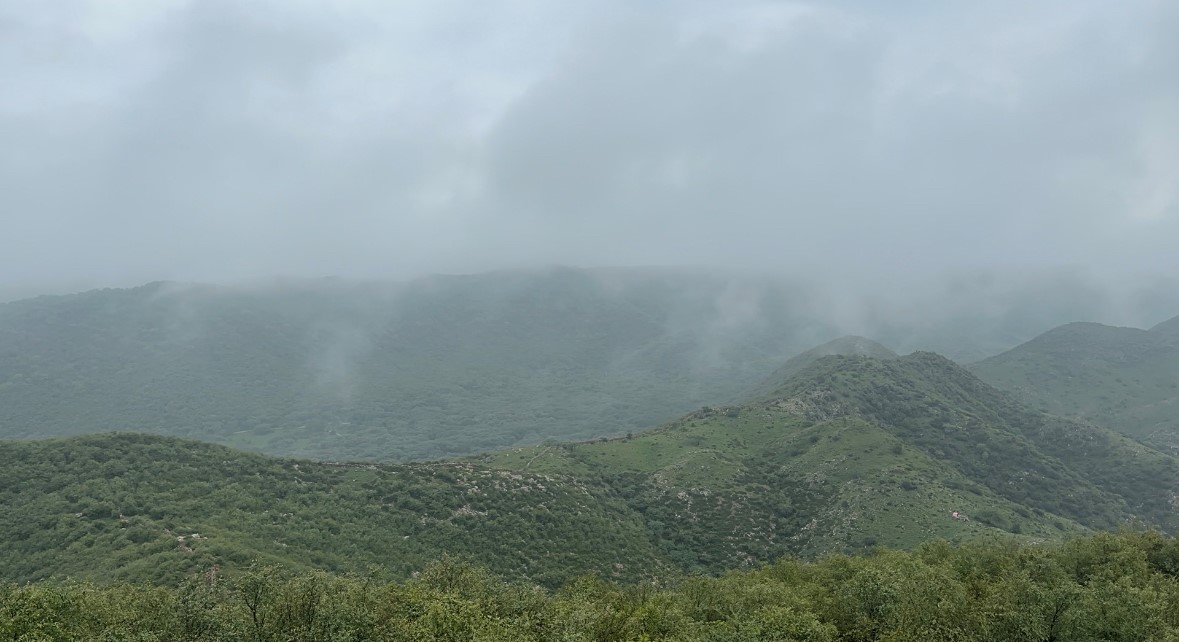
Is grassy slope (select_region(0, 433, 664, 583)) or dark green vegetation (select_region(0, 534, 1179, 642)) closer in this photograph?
dark green vegetation (select_region(0, 534, 1179, 642))

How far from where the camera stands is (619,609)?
62.2 m

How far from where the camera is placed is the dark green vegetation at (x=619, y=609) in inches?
1758

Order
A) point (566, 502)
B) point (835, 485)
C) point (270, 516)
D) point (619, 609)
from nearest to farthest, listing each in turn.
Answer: point (619, 609) → point (270, 516) → point (566, 502) → point (835, 485)

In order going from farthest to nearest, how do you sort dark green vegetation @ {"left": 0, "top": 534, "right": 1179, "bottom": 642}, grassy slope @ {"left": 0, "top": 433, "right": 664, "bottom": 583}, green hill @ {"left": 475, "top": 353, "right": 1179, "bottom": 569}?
1. green hill @ {"left": 475, "top": 353, "right": 1179, "bottom": 569}
2. grassy slope @ {"left": 0, "top": 433, "right": 664, "bottom": 583}
3. dark green vegetation @ {"left": 0, "top": 534, "right": 1179, "bottom": 642}

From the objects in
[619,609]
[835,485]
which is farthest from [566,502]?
[619,609]

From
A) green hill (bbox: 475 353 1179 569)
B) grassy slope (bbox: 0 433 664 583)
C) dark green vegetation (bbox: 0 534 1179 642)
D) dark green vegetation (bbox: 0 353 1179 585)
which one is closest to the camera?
dark green vegetation (bbox: 0 534 1179 642)

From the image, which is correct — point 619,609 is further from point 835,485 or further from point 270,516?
point 835,485

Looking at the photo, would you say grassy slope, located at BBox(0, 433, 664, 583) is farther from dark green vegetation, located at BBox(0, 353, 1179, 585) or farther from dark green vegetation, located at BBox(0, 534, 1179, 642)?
dark green vegetation, located at BBox(0, 534, 1179, 642)

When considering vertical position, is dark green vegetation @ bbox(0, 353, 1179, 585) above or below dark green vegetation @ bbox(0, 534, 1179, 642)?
below

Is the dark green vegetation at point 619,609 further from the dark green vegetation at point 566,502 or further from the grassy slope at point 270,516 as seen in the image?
the dark green vegetation at point 566,502

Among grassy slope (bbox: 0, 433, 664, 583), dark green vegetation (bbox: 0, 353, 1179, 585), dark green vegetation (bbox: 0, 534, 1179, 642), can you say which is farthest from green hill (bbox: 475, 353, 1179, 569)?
dark green vegetation (bbox: 0, 534, 1179, 642)

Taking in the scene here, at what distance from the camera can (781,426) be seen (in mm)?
192625

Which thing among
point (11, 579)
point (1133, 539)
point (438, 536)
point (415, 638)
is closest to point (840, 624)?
point (415, 638)

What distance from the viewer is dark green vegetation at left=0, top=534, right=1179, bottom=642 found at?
147 feet
